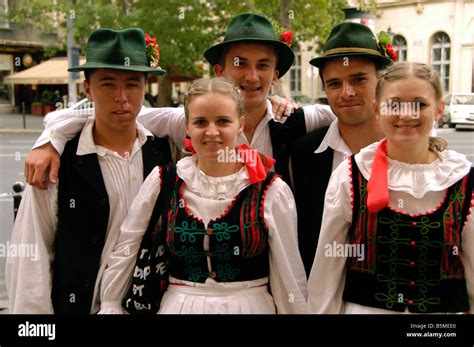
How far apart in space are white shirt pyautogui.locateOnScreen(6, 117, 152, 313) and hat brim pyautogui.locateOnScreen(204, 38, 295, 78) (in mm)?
591

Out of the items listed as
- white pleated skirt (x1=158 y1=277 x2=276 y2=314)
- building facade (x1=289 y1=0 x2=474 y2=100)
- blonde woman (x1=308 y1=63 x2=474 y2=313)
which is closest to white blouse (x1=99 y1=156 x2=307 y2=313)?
white pleated skirt (x1=158 y1=277 x2=276 y2=314)

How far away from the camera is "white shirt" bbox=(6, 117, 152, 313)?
1762 mm

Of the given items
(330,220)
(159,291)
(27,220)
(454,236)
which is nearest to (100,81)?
(27,220)

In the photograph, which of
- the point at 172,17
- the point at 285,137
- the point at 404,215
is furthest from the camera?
the point at 172,17

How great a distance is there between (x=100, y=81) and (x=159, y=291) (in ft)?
2.38

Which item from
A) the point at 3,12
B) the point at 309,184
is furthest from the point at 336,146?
the point at 3,12

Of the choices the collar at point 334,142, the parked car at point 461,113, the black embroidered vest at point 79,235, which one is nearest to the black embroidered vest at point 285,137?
the collar at point 334,142

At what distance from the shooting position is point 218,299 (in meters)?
1.65

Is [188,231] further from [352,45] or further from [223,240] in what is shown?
[352,45]

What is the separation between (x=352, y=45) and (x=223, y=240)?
3.03 feet

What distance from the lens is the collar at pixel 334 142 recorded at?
6.57 ft

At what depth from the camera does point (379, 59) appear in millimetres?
1989

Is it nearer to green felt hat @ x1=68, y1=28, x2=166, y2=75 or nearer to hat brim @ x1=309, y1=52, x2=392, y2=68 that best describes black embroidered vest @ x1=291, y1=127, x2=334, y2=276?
hat brim @ x1=309, y1=52, x2=392, y2=68
